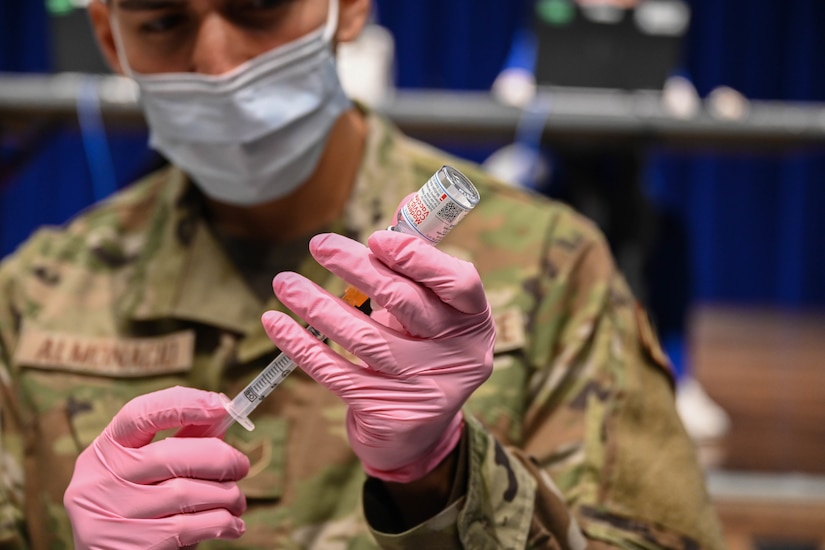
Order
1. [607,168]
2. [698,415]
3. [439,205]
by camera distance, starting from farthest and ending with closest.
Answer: [698,415], [607,168], [439,205]

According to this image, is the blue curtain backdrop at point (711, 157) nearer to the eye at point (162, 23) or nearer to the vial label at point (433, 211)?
the eye at point (162, 23)

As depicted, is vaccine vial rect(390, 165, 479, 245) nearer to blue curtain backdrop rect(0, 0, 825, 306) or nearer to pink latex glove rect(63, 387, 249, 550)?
pink latex glove rect(63, 387, 249, 550)

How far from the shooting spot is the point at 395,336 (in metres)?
0.76

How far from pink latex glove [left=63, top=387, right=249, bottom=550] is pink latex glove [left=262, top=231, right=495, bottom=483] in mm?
106

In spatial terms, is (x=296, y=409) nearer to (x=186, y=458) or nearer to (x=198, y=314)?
(x=198, y=314)

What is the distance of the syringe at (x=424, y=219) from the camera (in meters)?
0.73

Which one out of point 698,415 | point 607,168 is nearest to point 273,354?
point 607,168

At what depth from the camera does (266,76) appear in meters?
1.04

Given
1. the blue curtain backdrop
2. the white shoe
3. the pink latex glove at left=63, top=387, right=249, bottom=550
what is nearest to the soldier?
the pink latex glove at left=63, top=387, right=249, bottom=550

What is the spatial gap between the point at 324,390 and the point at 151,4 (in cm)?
45

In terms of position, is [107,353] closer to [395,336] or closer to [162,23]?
[162,23]

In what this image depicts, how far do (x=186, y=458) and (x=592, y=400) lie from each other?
1.44 feet

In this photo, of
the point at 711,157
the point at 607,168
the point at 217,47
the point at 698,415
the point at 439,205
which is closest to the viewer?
the point at 439,205

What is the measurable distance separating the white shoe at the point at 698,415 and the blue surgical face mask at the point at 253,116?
69.1 inches
